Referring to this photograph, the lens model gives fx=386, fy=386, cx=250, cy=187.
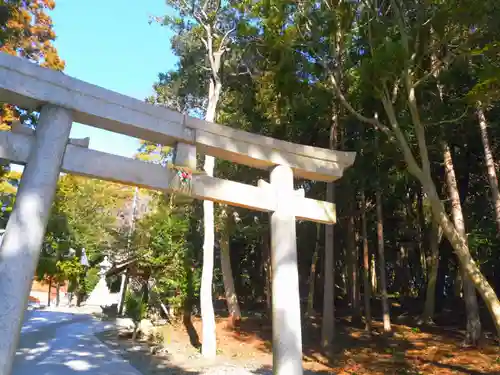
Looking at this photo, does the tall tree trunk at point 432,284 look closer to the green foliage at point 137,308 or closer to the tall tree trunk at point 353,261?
the tall tree trunk at point 353,261

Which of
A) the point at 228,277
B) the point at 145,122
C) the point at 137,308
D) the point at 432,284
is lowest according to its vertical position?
the point at 137,308

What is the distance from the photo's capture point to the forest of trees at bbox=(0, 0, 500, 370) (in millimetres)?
6523

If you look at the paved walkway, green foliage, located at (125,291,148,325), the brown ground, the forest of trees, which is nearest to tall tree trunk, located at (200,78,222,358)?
the forest of trees

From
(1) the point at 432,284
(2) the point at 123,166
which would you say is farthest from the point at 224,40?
(1) the point at 432,284

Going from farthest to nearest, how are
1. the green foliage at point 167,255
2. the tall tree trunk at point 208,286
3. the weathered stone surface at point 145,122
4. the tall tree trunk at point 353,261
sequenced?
1. the tall tree trunk at point 353,261
2. the green foliage at point 167,255
3. the tall tree trunk at point 208,286
4. the weathered stone surface at point 145,122

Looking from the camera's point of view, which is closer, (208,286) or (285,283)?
(285,283)

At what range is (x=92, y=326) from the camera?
563 inches

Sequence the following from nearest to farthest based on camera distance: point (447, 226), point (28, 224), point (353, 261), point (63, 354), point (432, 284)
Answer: point (28, 224) → point (447, 226) → point (63, 354) → point (432, 284) → point (353, 261)

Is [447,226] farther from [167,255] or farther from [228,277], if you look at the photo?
[167,255]

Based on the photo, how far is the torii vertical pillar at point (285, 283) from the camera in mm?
4188

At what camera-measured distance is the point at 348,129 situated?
38.9ft

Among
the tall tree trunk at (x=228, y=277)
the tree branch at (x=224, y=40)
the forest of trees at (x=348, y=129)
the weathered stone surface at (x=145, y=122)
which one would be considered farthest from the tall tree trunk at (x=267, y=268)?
the weathered stone surface at (x=145, y=122)

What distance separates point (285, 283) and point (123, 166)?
2.19 metres

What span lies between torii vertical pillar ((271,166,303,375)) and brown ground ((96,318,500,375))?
479cm
